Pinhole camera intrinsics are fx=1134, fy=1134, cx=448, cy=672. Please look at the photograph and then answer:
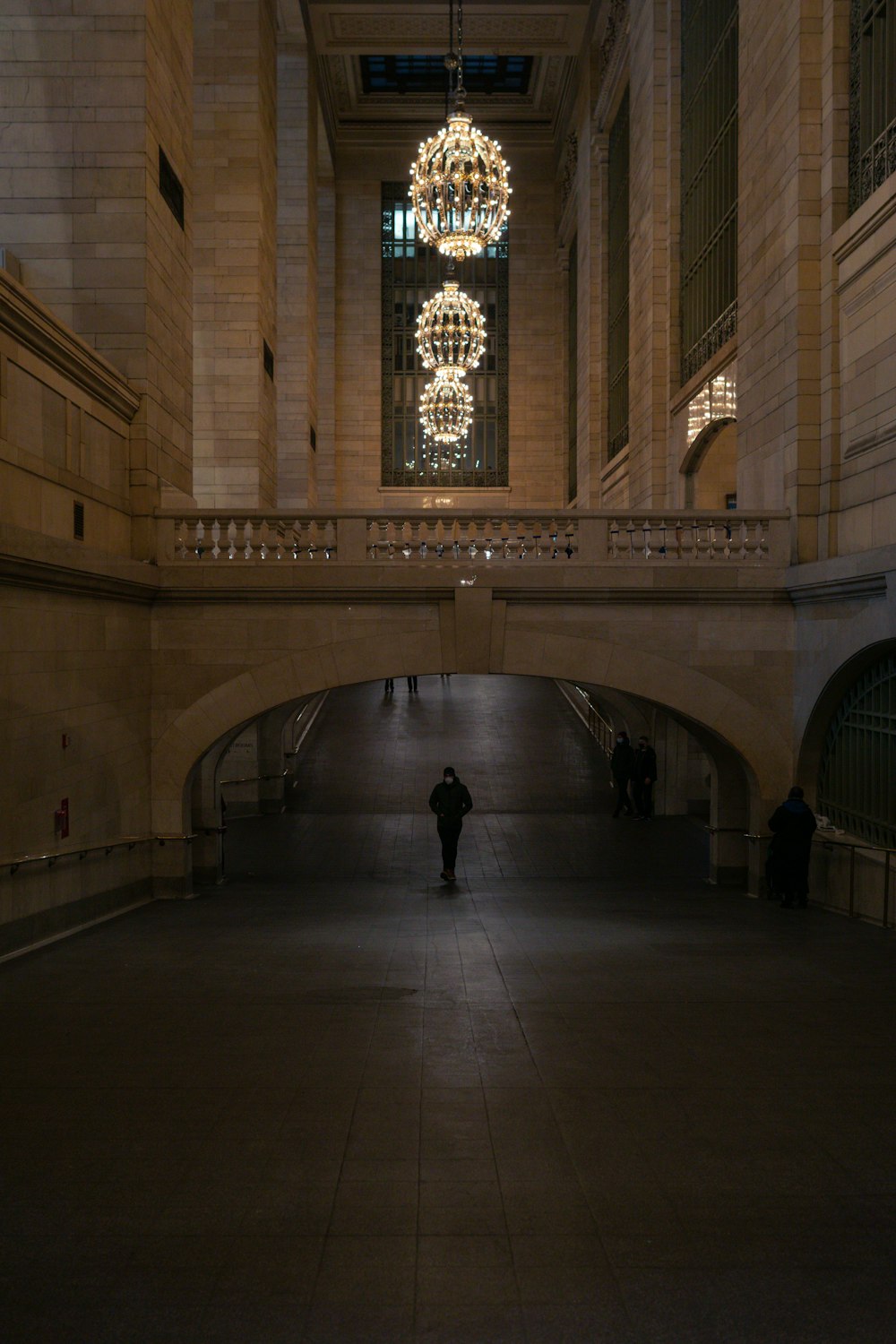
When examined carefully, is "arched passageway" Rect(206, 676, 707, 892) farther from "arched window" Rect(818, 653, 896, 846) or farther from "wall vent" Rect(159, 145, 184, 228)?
"wall vent" Rect(159, 145, 184, 228)

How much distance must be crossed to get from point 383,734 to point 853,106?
15518 mm

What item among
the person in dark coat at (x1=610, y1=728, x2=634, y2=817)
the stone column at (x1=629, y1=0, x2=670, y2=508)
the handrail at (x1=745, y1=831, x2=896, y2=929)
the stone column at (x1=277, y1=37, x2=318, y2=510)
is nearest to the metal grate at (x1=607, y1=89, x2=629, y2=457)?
the stone column at (x1=629, y1=0, x2=670, y2=508)

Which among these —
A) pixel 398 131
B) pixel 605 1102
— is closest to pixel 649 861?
pixel 605 1102

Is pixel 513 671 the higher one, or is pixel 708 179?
pixel 708 179

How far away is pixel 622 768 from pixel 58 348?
11492 millimetres

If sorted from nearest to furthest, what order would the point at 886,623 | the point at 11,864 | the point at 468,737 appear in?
the point at 11,864 < the point at 886,623 < the point at 468,737

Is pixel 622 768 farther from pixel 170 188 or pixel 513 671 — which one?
pixel 170 188

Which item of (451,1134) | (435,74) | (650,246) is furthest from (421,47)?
(451,1134)

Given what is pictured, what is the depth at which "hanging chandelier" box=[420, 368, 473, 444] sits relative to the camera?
22.5 meters

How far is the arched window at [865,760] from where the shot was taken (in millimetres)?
10484

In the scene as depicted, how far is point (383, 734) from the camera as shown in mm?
24125

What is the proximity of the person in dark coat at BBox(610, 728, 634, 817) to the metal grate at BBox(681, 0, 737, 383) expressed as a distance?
6137mm

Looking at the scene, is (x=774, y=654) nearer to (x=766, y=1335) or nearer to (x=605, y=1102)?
(x=605, y=1102)

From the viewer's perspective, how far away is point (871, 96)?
10977 millimetres
